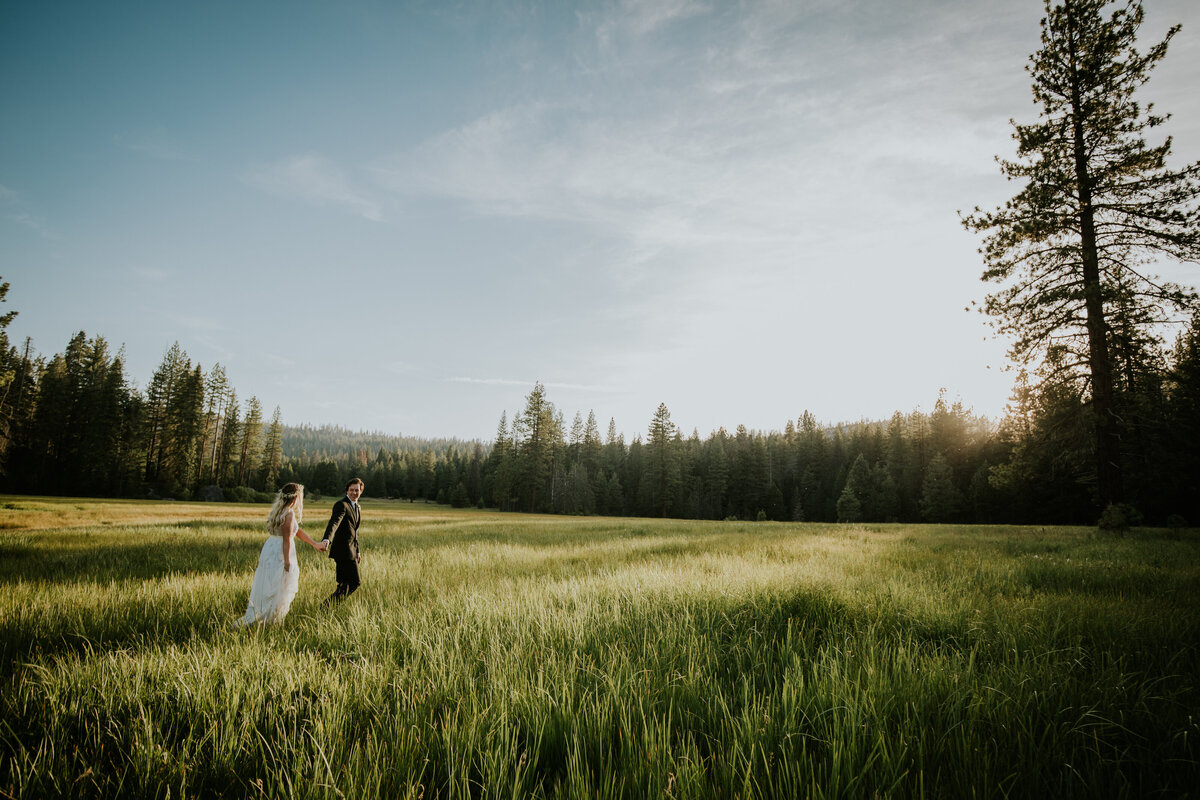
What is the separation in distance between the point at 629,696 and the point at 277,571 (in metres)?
5.11

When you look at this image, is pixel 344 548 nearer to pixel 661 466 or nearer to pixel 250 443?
pixel 661 466

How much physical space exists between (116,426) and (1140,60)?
89.5 meters

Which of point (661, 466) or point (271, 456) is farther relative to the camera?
point (271, 456)

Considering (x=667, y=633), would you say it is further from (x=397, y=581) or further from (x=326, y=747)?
(x=397, y=581)

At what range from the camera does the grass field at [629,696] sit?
1711 mm

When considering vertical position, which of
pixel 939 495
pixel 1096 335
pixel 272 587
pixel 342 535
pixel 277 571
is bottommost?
pixel 939 495

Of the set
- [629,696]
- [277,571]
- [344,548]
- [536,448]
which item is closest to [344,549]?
[344,548]

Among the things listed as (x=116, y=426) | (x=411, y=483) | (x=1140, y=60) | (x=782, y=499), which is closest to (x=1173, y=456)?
(x=1140, y=60)

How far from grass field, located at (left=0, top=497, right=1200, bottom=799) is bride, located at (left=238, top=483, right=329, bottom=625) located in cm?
28

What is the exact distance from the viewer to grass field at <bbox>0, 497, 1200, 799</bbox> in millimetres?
1711

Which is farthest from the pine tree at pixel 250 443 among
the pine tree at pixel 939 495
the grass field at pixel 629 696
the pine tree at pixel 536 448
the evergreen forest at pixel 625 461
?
the pine tree at pixel 939 495

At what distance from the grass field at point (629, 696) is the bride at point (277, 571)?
280 mm

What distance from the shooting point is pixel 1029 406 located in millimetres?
13836

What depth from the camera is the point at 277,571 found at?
528 cm
